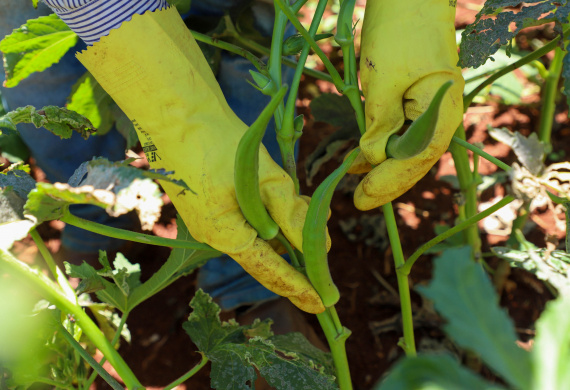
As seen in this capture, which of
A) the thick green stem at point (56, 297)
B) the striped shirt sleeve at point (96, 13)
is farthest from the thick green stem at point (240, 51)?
the thick green stem at point (56, 297)

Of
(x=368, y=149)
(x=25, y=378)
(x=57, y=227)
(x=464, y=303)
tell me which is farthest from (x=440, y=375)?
(x=57, y=227)

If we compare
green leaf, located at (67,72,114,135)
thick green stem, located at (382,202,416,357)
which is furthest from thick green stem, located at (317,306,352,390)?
green leaf, located at (67,72,114,135)

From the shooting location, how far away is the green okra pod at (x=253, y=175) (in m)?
0.66

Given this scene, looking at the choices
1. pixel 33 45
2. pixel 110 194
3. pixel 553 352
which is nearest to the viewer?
pixel 553 352

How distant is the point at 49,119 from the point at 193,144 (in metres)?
0.23

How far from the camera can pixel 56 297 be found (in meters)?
0.71

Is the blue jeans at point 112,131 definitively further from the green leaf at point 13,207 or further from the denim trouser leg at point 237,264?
the green leaf at point 13,207

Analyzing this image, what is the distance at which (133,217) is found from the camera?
173 cm

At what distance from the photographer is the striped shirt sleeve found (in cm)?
88

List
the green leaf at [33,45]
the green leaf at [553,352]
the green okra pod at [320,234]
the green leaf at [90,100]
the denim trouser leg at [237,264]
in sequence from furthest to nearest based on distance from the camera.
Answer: the denim trouser leg at [237,264] → the green leaf at [90,100] → the green leaf at [33,45] → the green okra pod at [320,234] → the green leaf at [553,352]

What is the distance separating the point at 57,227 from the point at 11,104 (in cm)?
Answer: 57

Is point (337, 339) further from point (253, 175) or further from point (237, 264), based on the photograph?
point (237, 264)

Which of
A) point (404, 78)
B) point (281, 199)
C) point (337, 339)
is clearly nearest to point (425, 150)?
point (404, 78)

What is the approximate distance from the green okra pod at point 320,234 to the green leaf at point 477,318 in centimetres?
36
